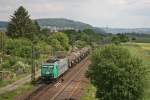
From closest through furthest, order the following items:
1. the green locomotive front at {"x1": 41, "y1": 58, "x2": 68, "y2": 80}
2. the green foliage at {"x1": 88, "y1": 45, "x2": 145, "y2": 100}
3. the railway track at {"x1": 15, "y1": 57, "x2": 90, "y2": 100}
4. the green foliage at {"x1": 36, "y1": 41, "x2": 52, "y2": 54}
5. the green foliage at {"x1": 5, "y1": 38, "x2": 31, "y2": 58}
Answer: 1. the green foliage at {"x1": 88, "y1": 45, "x2": 145, "y2": 100}
2. the railway track at {"x1": 15, "y1": 57, "x2": 90, "y2": 100}
3. the green locomotive front at {"x1": 41, "y1": 58, "x2": 68, "y2": 80}
4. the green foliage at {"x1": 5, "y1": 38, "x2": 31, "y2": 58}
5. the green foliage at {"x1": 36, "y1": 41, "x2": 52, "y2": 54}

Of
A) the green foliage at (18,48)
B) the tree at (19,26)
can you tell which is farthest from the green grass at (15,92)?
the tree at (19,26)

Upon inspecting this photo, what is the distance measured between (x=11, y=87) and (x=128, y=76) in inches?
902

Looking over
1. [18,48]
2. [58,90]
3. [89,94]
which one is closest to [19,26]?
[18,48]

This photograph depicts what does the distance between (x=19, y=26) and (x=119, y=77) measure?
283ft

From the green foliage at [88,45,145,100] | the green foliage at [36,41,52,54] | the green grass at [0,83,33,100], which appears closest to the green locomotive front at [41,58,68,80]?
the green grass at [0,83,33,100]

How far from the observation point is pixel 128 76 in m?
41.2

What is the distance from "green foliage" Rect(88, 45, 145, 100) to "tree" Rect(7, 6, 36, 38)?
81923 mm

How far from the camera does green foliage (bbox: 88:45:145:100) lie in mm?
40844

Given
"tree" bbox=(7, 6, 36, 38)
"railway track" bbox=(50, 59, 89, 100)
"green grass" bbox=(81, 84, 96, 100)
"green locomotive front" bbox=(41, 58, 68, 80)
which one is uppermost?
"tree" bbox=(7, 6, 36, 38)

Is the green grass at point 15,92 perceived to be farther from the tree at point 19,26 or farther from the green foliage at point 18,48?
the tree at point 19,26

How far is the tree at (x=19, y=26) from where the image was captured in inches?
4856

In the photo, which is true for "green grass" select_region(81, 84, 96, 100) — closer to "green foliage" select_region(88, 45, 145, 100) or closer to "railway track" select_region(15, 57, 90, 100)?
"railway track" select_region(15, 57, 90, 100)

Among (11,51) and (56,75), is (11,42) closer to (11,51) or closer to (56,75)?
(11,51)

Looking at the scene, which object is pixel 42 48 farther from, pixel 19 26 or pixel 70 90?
pixel 70 90
